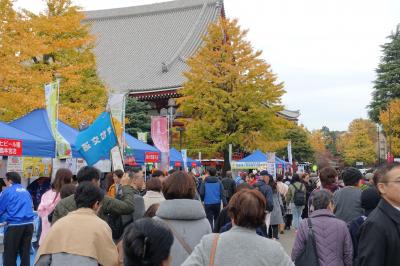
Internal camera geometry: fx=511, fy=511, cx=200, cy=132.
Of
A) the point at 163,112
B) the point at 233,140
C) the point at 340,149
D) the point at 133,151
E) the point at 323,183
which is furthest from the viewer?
the point at 340,149

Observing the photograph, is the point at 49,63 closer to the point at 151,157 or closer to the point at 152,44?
the point at 151,157

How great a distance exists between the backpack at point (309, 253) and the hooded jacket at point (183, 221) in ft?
3.28

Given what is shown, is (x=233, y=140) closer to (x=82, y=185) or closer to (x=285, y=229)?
(x=285, y=229)

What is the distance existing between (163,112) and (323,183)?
27680 mm

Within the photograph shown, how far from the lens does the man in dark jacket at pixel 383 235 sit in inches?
115

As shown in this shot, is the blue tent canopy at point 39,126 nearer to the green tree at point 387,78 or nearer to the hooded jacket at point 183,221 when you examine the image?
the hooded jacket at point 183,221

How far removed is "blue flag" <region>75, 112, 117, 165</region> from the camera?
8836 mm

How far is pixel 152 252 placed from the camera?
2352mm

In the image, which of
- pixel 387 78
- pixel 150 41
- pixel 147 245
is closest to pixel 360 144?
pixel 387 78

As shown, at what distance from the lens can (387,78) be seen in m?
42.8

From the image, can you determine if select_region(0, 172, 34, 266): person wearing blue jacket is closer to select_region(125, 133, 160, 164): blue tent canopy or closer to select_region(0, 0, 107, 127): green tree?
select_region(0, 0, 107, 127): green tree

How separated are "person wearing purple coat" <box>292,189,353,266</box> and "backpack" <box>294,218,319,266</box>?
0.09 ft

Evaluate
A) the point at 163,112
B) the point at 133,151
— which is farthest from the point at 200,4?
the point at 133,151

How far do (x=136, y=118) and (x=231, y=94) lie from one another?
313 inches
